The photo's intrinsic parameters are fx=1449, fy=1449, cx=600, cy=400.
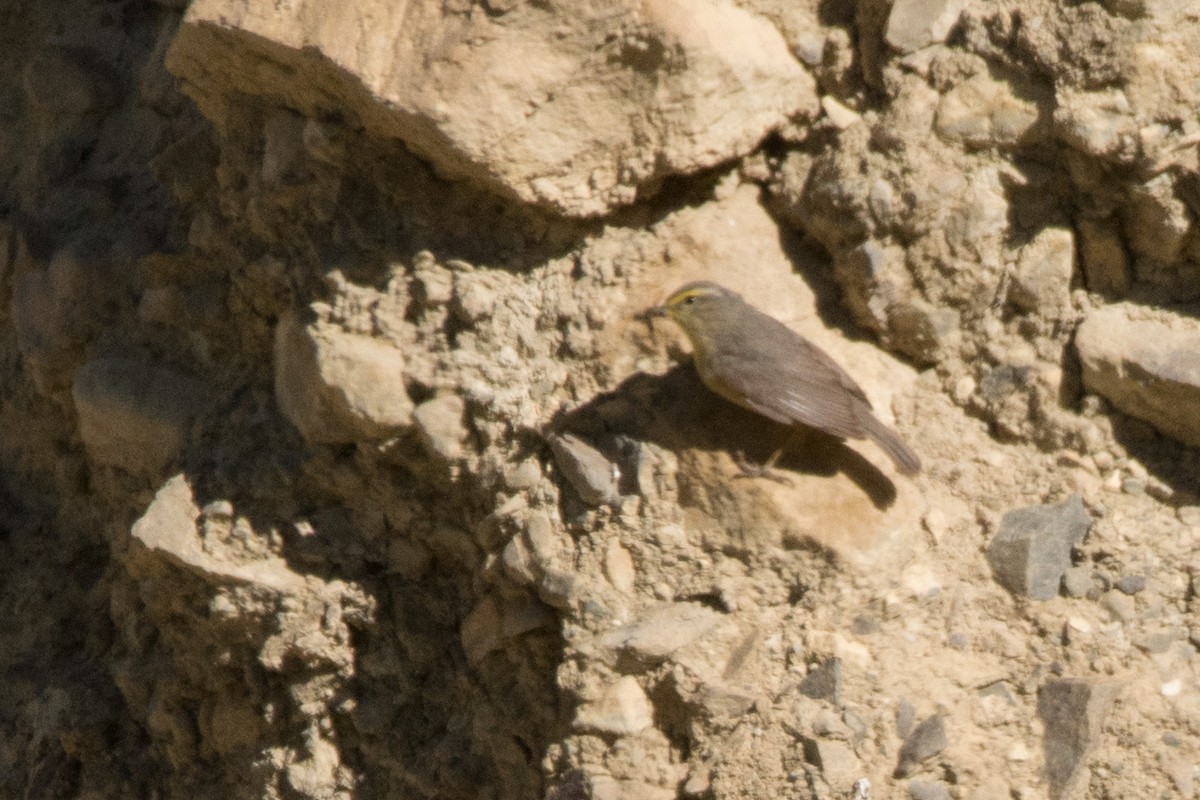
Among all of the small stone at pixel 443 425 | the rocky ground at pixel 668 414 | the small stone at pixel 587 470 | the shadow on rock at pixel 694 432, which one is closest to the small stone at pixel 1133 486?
the rocky ground at pixel 668 414

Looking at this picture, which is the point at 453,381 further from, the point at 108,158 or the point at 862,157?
the point at 108,158

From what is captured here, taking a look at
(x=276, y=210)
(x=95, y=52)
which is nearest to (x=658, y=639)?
(x=276, y=210)

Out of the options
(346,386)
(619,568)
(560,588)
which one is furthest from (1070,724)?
(346,386)

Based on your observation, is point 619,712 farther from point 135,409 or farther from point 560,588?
point 135,409

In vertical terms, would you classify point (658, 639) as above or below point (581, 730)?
above

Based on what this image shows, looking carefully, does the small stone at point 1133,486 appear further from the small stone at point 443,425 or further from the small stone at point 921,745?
the small stone at point 443,425

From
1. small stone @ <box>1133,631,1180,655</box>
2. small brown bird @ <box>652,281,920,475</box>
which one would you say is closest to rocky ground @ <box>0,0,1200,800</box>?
small stone @ <box>1133,631,1180,655</box>
